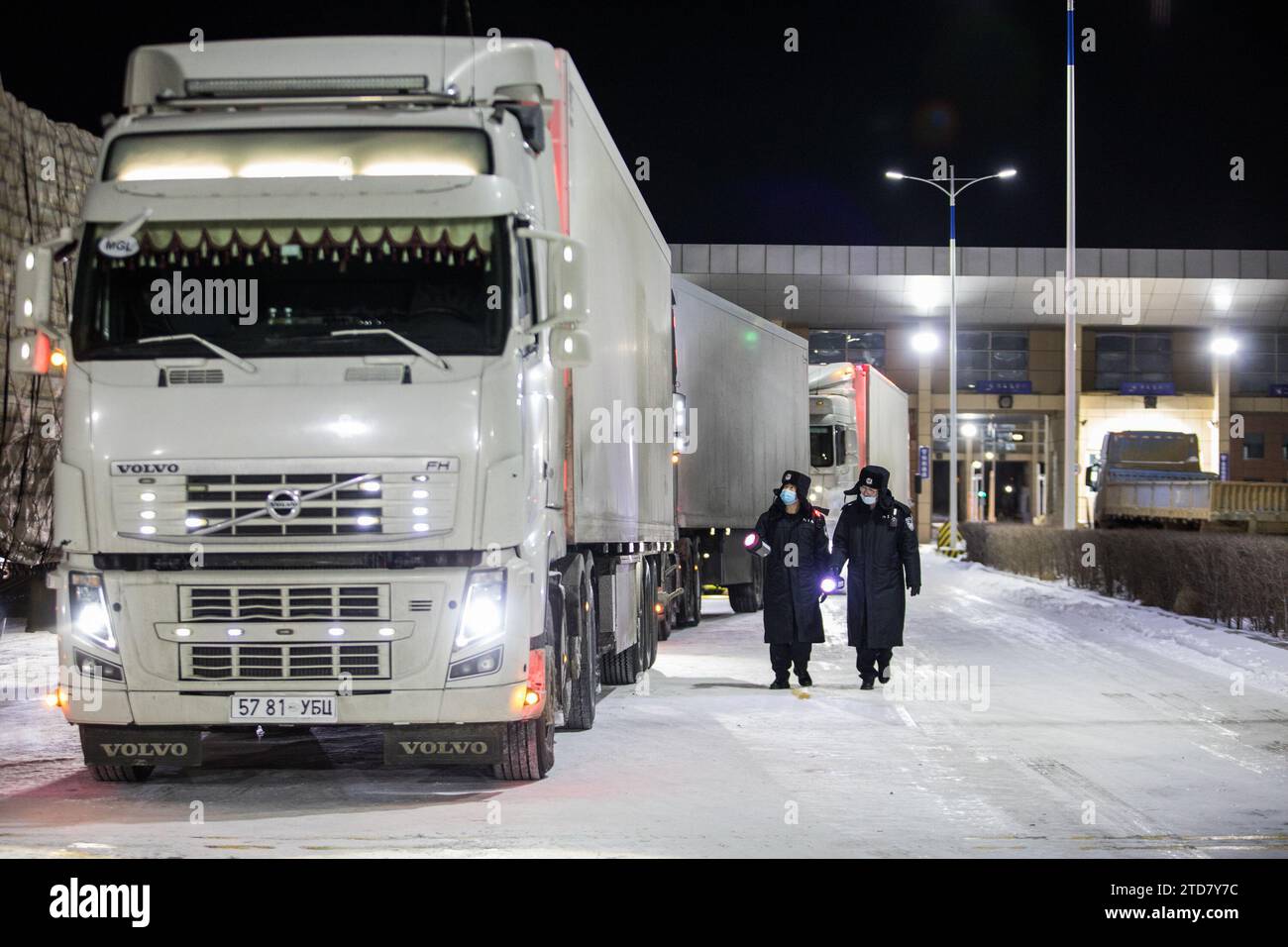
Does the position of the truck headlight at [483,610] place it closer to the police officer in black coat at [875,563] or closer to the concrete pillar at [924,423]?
the police officer in black coat at [875,563]

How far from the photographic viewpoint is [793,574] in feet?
48.1

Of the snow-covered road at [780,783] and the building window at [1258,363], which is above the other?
the building window at [1258,363]

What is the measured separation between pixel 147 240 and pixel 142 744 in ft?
8.41

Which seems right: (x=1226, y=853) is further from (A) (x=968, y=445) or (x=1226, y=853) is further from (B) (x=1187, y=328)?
(A) (x=968, y=445)

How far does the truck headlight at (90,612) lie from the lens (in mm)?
8891

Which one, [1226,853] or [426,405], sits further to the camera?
[426,405]

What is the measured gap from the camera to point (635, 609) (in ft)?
46.6

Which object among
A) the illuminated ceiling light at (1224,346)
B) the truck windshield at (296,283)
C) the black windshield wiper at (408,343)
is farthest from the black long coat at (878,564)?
the illuminated ceiling light at (1224,346)

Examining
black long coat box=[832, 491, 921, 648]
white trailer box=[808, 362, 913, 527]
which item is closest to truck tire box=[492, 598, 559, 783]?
black long coat box=[832, 491, 921, 648]

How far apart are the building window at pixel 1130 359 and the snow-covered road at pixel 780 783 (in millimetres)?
53128

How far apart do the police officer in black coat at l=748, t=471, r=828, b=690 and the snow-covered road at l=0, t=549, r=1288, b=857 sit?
0.44 m

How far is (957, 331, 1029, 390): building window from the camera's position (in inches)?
2694
